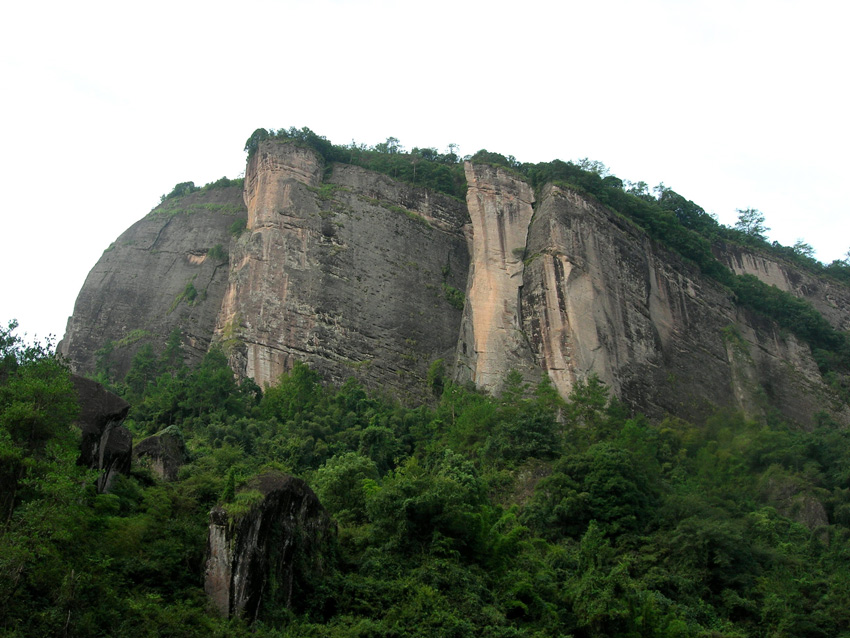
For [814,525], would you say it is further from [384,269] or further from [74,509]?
[74,509]

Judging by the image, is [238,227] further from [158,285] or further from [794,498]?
[794,498]

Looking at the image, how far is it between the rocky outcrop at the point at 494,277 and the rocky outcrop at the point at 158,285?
9693mm

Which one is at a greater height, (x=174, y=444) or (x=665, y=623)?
(x=174, y=444)

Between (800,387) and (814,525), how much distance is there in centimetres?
1365

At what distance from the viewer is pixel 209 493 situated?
→ 1560 cm

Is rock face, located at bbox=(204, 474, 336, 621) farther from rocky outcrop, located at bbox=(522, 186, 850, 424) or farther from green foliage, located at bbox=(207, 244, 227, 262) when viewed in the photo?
green foliage, located at bbox=(207, 244, 227, 262)

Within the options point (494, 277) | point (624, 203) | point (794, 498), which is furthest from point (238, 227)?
point (794, 498)

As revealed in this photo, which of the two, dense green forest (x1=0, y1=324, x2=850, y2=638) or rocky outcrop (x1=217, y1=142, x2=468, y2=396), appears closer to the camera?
dense green forest (x1=0, y1=324, x2=850, y2=638)

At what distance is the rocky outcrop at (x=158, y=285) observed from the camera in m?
33.9

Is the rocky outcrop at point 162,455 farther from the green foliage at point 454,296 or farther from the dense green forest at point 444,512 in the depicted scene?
the green foliage at point 454,296

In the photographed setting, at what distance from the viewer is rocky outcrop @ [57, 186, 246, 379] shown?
3391cm

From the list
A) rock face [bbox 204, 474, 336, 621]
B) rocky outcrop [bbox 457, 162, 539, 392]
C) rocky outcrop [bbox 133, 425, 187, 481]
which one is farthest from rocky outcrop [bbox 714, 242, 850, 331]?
rock face [bbox 204, 474, 336, 621]

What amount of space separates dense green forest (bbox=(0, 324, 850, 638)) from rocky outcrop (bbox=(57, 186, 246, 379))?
214cm

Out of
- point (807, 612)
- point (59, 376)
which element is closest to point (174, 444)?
point (59, 376)
